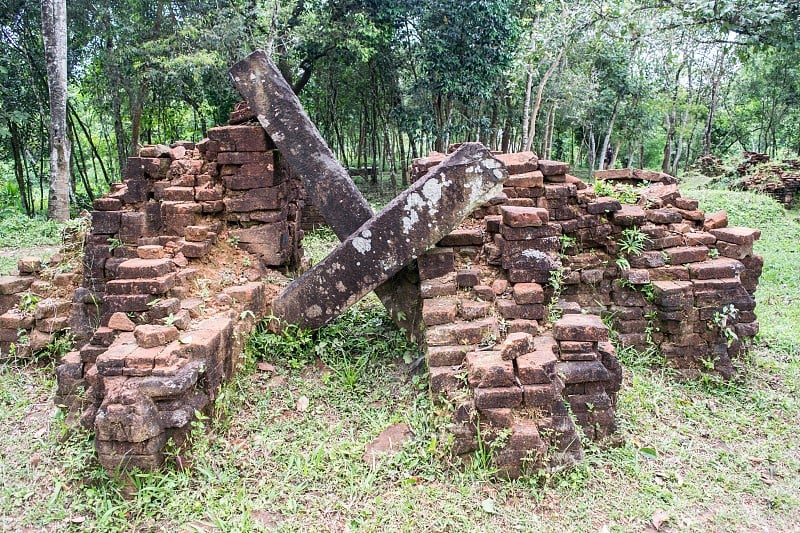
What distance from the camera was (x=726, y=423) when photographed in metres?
4.12

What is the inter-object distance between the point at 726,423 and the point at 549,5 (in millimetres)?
15835

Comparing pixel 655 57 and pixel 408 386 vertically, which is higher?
pixel 655 57

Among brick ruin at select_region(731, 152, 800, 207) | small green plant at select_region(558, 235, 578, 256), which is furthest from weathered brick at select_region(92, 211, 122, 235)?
brick ruin at select_region(731, 152, 800, 207)

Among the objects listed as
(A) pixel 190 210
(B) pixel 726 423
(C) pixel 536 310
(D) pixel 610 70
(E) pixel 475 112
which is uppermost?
(D) pixel 610 70

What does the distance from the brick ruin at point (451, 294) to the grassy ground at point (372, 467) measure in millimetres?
190

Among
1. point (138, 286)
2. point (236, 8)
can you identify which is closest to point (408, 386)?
point (138, 286)

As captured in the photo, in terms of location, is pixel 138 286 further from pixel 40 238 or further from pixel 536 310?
pixel 40 238

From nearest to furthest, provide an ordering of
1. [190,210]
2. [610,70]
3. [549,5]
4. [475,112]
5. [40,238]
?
[190,210] → [40,238] → [549,5] → [475,112] → [610,70]

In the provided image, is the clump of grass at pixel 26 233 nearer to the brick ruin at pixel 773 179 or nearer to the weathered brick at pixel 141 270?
the weathered brick at pixel 141 270

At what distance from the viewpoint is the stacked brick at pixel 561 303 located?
326cm

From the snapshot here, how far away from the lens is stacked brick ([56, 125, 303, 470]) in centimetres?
306

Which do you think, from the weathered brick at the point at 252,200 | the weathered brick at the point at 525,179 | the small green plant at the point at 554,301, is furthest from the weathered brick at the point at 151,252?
the small green plant at the point at 554,301

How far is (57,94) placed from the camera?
36.9 feet

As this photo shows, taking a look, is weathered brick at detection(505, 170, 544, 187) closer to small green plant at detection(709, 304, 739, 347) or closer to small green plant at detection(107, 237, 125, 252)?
small green plant at detection(709, 304, 739, 347)
